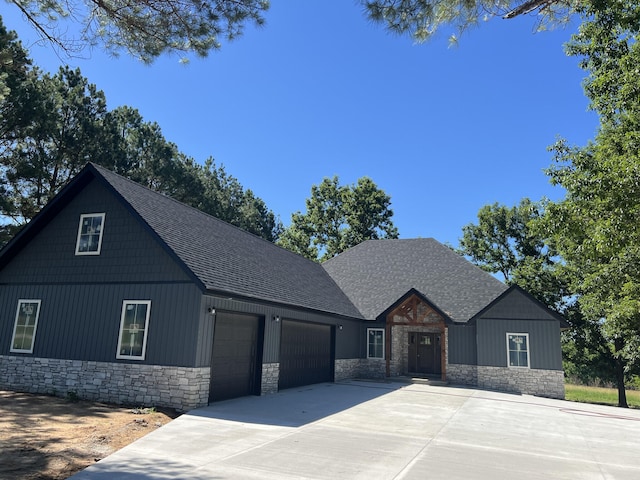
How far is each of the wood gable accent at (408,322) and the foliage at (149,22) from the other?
13.9 metres

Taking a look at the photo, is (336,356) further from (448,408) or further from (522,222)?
(522,222)

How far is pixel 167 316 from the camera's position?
10.7m

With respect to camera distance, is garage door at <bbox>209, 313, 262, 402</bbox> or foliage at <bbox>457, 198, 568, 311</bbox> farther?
foliage at <bbox>457, 198, 568, 311</bbox>

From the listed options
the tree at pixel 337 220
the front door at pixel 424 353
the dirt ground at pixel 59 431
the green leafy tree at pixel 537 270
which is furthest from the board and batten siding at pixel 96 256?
the tree at pixel 337 220

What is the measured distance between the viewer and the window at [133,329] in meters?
10.8

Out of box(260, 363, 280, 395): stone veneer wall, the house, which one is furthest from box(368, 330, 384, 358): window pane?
box(260, 363, 280, 395): stone veneer wall

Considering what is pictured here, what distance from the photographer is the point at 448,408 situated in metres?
12.2

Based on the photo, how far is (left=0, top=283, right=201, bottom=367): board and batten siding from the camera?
10484mm

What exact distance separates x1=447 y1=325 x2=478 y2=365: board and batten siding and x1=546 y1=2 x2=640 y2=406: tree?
511cm

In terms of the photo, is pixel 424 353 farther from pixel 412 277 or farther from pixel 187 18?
pixel 187 18

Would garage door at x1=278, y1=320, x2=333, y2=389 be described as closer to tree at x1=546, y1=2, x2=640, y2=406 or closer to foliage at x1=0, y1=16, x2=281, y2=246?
tree at x1=546, y1=2, x2=640, y2=406

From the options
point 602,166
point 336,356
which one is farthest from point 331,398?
point 602,166

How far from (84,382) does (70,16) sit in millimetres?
8614

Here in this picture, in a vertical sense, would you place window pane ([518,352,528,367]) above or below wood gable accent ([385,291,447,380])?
below
